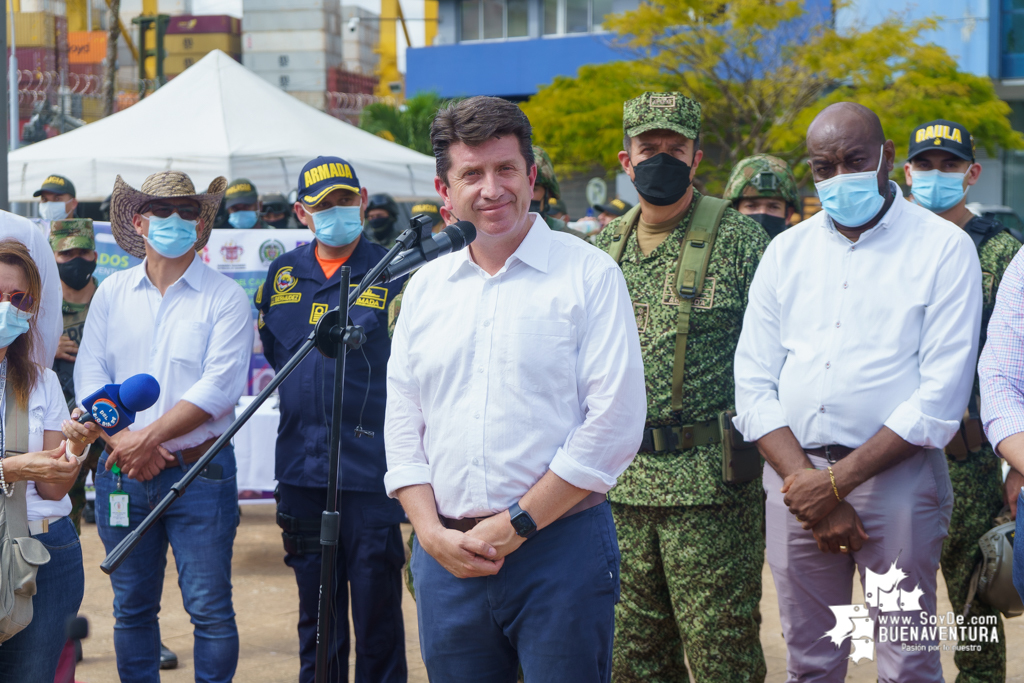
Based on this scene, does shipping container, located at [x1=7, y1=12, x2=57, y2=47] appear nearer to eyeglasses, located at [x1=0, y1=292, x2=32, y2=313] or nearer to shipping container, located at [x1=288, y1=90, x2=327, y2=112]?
Result: shipping container, located at [x1=288, y1=90, x2=327, y2=112]

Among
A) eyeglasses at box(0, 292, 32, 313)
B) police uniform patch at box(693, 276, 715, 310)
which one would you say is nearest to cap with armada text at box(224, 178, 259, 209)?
eyeglasses at box(0, 292, 32, 313)

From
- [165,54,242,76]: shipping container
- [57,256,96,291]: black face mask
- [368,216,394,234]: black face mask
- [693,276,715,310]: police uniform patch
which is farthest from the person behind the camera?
[165,54,242,76]: shipping container

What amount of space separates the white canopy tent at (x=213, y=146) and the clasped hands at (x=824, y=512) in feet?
27.6

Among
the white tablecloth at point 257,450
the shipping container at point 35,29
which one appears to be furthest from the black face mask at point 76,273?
the shipping container at point 35,29

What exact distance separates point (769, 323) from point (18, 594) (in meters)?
2.48

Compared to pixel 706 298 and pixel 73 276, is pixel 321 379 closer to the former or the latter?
pixel 706 298

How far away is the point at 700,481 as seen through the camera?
11.7 ft

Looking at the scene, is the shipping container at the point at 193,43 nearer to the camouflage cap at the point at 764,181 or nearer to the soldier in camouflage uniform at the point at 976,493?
the camouflage cap at the point at 764,181

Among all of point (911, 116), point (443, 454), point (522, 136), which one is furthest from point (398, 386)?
point (911, 116)

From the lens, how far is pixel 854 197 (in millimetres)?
3396

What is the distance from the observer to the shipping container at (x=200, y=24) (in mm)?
67000

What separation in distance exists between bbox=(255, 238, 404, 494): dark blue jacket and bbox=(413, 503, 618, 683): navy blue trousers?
152 cm

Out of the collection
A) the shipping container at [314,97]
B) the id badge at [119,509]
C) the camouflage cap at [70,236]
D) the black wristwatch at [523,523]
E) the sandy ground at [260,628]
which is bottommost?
the sandy ground at [260,628]

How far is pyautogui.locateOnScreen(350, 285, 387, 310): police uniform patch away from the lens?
422 centimetres
